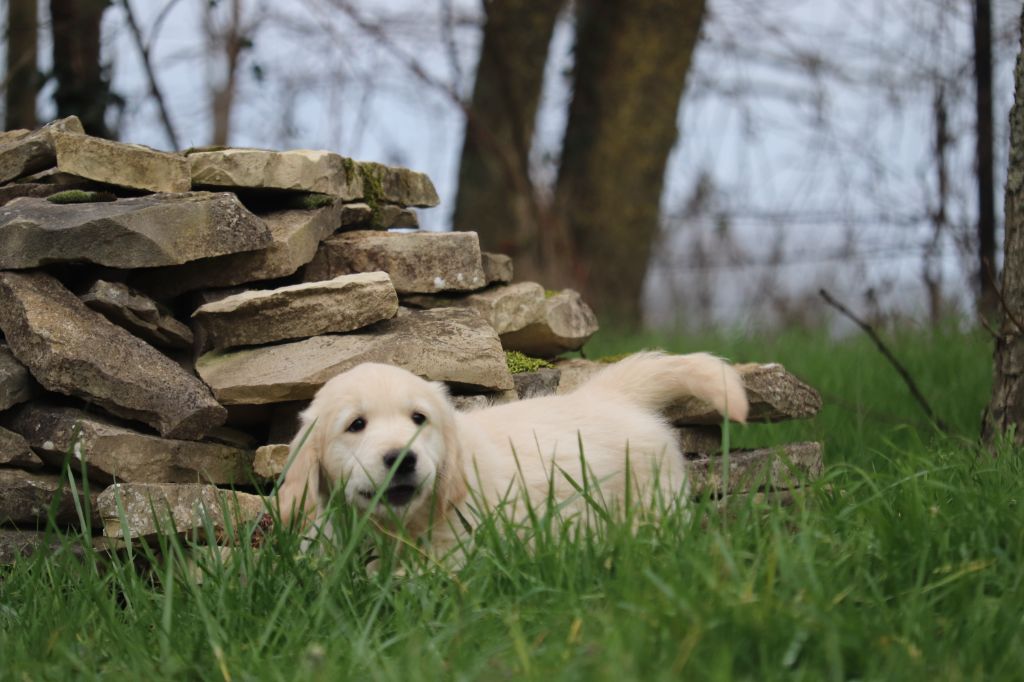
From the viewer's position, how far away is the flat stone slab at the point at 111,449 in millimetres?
3793

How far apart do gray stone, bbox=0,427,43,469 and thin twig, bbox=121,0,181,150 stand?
13.9 ft

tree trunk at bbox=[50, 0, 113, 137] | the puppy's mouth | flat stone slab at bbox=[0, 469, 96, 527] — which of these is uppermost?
tree trunk at bbox=[50, 0, 113, 137]

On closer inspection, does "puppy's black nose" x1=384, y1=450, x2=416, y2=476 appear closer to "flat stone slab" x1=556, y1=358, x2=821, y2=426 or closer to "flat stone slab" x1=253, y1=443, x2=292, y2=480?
"flat stone slab" x1=253, y1=443, x2=292, y2=480

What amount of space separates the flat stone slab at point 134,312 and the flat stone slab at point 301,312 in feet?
0.40

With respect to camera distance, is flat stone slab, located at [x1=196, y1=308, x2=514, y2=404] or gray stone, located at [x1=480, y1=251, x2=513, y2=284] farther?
gray stone, located at [x1=480, y1=251, x2=513, y2=284]

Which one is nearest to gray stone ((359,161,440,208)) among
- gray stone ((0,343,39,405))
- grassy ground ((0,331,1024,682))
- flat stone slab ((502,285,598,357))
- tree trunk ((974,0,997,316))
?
flat stone slab ((502,285,598,357))

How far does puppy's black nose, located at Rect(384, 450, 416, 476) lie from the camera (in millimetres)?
3104

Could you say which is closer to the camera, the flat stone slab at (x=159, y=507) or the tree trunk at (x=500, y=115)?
the flat stone slab at (x=159, y=507)

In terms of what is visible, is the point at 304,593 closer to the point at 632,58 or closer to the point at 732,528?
the point at 732,528

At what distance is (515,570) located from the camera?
8.56 feet

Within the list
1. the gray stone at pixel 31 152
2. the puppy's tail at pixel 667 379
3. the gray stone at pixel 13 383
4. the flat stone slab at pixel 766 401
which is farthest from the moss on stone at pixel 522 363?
the gray stone at pixel 31 152

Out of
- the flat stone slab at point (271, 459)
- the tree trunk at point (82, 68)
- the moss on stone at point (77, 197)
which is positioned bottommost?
the flat stone slab at point (271, 459)

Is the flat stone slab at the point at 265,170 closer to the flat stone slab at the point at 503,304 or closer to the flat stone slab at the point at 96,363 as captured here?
the flat stone slab at the point at 503,304

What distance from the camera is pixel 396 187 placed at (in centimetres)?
501
